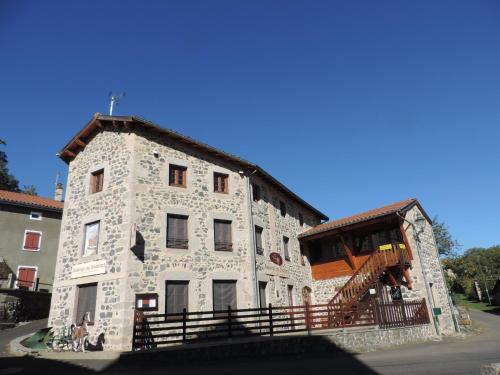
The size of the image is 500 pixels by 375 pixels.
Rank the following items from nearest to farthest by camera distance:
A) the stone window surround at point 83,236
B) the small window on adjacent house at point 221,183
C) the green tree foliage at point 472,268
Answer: the stone window surround at point 83,236 → the small window on adjacent house at point 221,183 → the green tree foliage at point 472,268

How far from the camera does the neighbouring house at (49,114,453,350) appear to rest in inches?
506

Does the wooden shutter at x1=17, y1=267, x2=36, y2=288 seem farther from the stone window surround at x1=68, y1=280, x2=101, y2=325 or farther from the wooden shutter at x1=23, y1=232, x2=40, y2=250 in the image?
the stone window surround at x1=68, y1=280, x2=101, y2=325

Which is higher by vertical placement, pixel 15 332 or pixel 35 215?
pixel 35 215

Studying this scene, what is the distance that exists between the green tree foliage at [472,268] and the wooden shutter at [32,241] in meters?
48.5

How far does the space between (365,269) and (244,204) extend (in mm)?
6203

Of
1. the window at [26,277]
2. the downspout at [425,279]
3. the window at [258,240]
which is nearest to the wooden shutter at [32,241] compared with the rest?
the window at [26,277]

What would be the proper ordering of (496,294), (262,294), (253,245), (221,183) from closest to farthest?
(262,294)
(253,245)
(221,183)
(496,294)

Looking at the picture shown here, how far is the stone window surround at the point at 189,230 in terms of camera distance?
1366cm

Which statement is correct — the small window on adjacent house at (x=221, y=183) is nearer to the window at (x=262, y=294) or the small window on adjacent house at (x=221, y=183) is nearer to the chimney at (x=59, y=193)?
the window at (x=262, y=294)

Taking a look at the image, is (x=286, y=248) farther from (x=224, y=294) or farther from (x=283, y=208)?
(x=224, y=294)

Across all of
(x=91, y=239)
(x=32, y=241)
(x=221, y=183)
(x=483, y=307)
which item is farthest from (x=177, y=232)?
(x=483, y=307)

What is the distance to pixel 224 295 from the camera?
47.1 feet

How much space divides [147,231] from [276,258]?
22.2 ft

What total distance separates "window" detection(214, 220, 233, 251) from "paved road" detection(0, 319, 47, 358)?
7.81 meters
